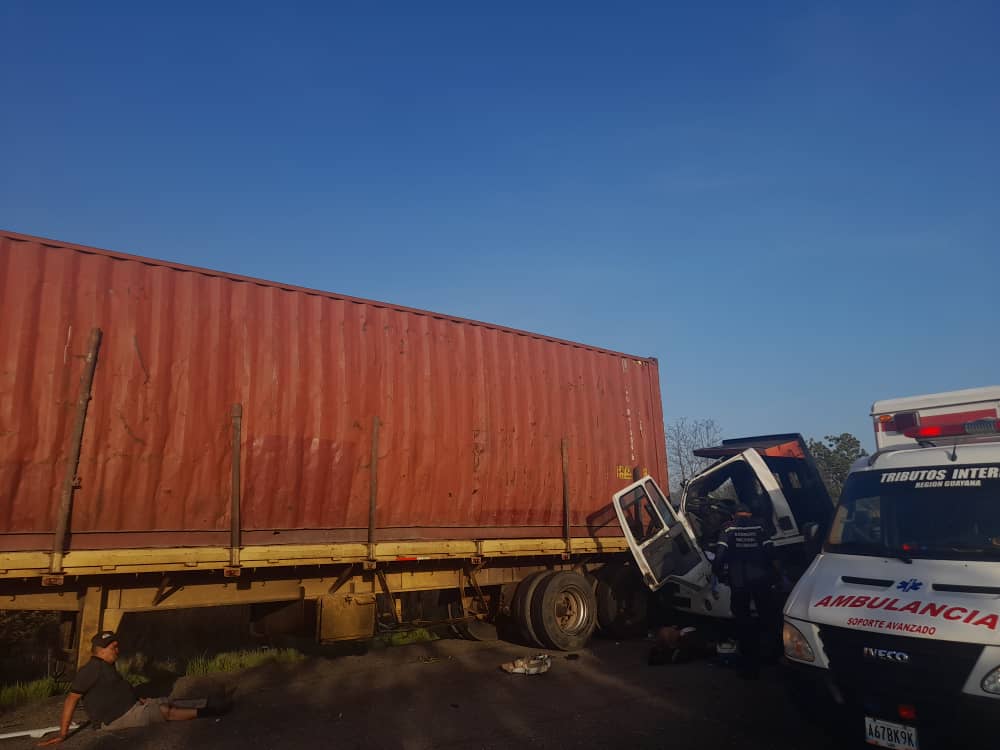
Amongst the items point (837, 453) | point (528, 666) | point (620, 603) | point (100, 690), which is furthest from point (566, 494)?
point (837, 453)

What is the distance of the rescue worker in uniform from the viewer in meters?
7.33

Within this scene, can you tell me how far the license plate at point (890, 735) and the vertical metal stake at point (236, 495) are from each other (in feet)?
16.6

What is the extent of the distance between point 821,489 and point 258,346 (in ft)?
26.5

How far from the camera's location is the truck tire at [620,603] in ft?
31.5

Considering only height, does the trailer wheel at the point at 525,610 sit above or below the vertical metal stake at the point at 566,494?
below

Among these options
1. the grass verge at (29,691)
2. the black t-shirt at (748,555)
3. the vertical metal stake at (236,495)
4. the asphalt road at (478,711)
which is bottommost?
the asphalt road at (478,711)

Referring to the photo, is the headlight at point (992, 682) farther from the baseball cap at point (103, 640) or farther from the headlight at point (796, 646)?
the baseball cap at point (103, 640)

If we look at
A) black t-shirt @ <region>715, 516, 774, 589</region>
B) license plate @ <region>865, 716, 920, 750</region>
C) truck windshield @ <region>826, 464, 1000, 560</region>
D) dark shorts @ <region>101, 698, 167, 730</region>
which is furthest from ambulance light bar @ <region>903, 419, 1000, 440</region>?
dark shorts @ <region>101, 698, 167, 730</region>

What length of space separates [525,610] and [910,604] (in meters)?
5.17

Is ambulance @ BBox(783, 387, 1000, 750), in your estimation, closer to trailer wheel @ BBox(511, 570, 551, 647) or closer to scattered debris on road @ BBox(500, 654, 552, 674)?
scattered debris on road @ BBox(500, 654, 552, 674)

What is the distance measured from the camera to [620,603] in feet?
31.7

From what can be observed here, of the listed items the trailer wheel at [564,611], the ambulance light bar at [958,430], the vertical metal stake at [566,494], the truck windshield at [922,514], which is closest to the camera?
the truck windshield at [922,514]

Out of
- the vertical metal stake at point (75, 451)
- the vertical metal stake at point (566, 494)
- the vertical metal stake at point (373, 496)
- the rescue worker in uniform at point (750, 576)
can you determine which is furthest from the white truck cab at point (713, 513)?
the vertical metal stake at point (75, 451)

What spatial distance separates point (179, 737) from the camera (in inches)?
213
